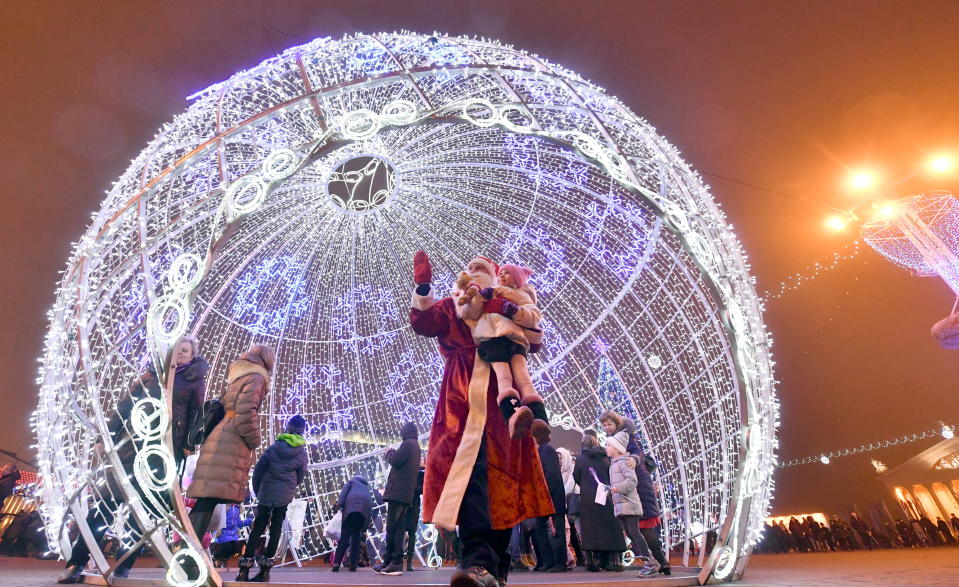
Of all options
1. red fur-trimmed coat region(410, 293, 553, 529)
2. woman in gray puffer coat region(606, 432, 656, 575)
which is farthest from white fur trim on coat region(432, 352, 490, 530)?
woman in gray puffer coat region(606, 432, 656, 575)

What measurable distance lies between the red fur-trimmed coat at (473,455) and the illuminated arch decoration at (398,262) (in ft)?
7.29

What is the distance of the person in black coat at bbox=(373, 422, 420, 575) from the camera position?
5.72 meters

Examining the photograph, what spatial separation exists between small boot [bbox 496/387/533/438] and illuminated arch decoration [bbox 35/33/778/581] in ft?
8.46

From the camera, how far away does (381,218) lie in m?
8.22

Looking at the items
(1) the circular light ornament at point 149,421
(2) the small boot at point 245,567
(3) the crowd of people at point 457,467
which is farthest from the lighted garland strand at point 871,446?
(1) the circular light ornament at point 149,421

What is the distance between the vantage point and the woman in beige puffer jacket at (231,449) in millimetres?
3727

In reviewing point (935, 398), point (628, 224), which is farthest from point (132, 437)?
point (935, 398)

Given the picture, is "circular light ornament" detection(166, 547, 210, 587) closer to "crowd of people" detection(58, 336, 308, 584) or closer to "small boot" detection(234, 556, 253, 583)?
"crowd of people" detection(58, 336, 308, 584)

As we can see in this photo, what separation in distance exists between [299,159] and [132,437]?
2.46m

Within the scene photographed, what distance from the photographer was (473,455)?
2.30 metres

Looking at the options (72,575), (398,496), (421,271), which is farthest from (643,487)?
(72,575)

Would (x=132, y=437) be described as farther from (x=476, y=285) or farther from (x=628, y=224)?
(x=628, y=224)

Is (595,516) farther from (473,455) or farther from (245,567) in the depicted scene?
(473,455)

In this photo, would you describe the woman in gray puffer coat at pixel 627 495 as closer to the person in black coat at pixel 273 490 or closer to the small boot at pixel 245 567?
the person in black coat at pixel 273 490
